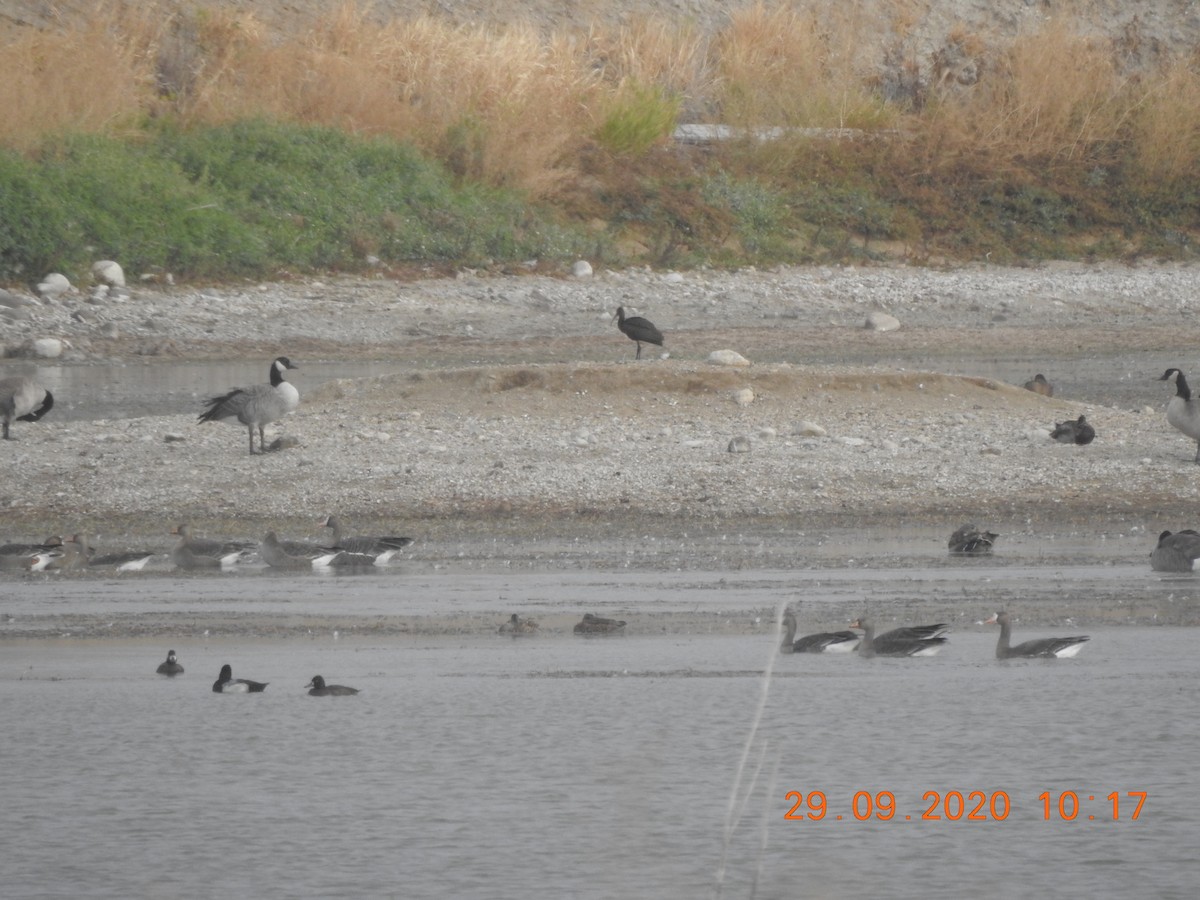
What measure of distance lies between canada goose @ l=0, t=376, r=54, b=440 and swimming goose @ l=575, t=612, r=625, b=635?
25.3 ft

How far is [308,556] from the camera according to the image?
1349 cm

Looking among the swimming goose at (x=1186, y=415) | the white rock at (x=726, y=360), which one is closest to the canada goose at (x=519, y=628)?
the swimming goose at (x=1186, y=415)

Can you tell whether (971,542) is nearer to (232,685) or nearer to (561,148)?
(232,685)

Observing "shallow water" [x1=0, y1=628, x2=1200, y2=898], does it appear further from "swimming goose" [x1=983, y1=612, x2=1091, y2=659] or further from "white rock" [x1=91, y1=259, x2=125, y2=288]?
"white rock" [x1=91, y1=259, x2=125, y2=288]

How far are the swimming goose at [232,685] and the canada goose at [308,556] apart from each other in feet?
10.1

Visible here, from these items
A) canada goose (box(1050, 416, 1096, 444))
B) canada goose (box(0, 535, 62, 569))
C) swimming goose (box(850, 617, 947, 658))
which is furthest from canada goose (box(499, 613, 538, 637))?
canada goose (box(1050, 416, 1096, 444))

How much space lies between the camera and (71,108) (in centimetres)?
2927

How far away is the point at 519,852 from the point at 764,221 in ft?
80.9

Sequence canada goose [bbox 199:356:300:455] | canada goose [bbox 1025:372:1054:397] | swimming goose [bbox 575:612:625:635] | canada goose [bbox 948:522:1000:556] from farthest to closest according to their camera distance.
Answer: canada goose [bbox 1025:372:1054:397], canada goose [bbox 199:356:300:455], canada goose [bbox 948:522:1000:556], swimming goose [bbox 575:612:625:635]

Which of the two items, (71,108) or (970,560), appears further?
(71,108)

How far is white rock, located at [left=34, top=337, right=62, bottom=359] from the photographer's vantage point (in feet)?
79.5

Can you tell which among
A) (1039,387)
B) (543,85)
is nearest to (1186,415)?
(1039,387)

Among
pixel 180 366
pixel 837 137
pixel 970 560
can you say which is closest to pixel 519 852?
pixel 970 560

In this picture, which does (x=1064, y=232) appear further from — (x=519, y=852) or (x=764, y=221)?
(x=519, y=852)
